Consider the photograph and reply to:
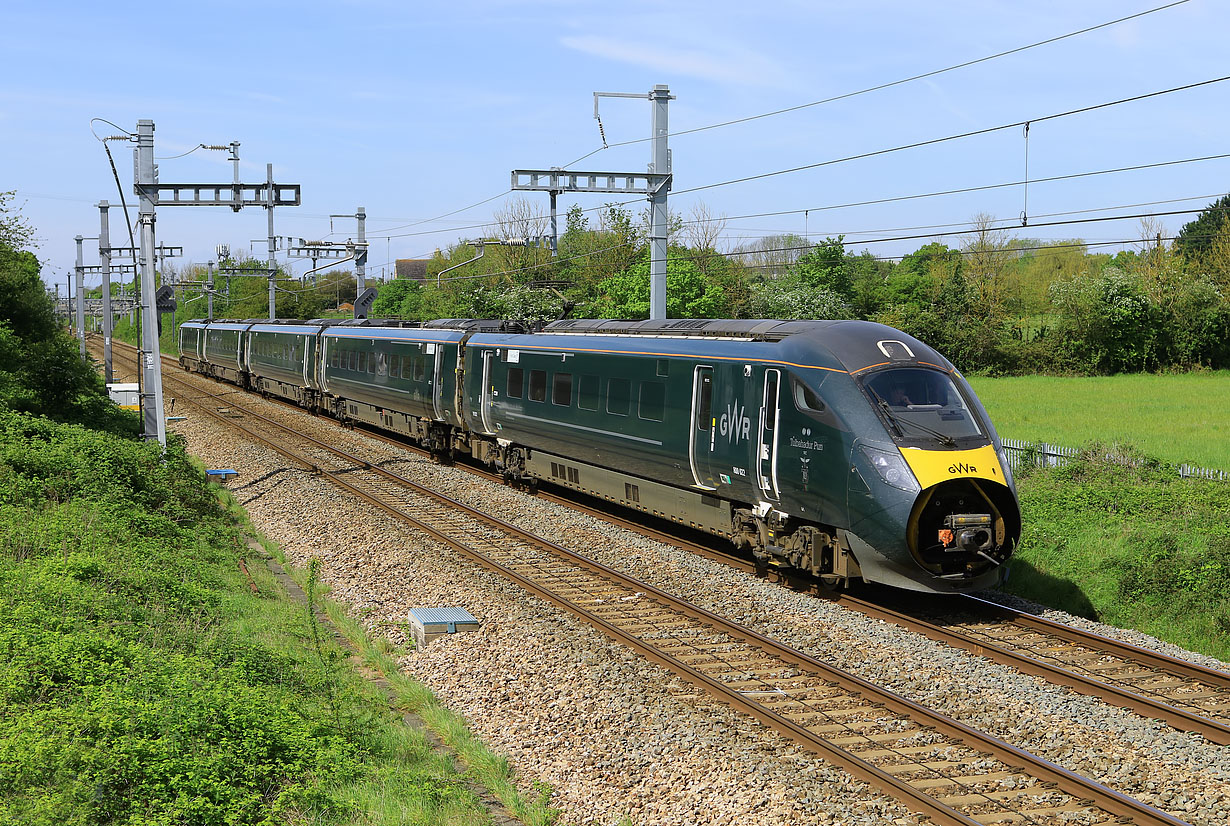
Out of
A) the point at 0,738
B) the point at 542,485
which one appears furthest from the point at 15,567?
the point at 542,485

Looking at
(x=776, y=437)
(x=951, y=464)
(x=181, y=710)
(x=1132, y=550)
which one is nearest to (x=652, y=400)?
(x=776, y=437)

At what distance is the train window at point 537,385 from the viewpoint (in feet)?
64.5

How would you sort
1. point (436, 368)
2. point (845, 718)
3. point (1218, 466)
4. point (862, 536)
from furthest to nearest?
point (436, 368), point (1218, 466), point (862, 536), point (845, 718)

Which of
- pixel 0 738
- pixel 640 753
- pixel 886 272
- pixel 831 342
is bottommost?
pixel 640 753

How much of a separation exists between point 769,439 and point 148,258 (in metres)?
14.5

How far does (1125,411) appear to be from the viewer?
112 feet

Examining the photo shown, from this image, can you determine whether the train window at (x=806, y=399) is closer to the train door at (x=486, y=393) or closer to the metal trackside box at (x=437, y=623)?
the metal trackside box at (x=437, y=623)

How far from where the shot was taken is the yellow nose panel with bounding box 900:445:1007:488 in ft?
37.8

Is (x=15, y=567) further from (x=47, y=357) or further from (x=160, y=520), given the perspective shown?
(x=47, y=357)

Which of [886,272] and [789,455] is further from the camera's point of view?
[886,272]

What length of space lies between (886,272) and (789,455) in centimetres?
8953

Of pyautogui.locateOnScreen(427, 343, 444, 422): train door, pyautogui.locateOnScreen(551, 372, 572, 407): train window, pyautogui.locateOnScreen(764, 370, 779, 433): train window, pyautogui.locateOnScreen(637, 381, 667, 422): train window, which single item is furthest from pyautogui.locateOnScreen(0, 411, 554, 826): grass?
pyautogui.locateOnScreen(427, 343, 444, 422): train door

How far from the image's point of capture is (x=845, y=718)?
9.21 m

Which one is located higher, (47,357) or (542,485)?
(47,357)
